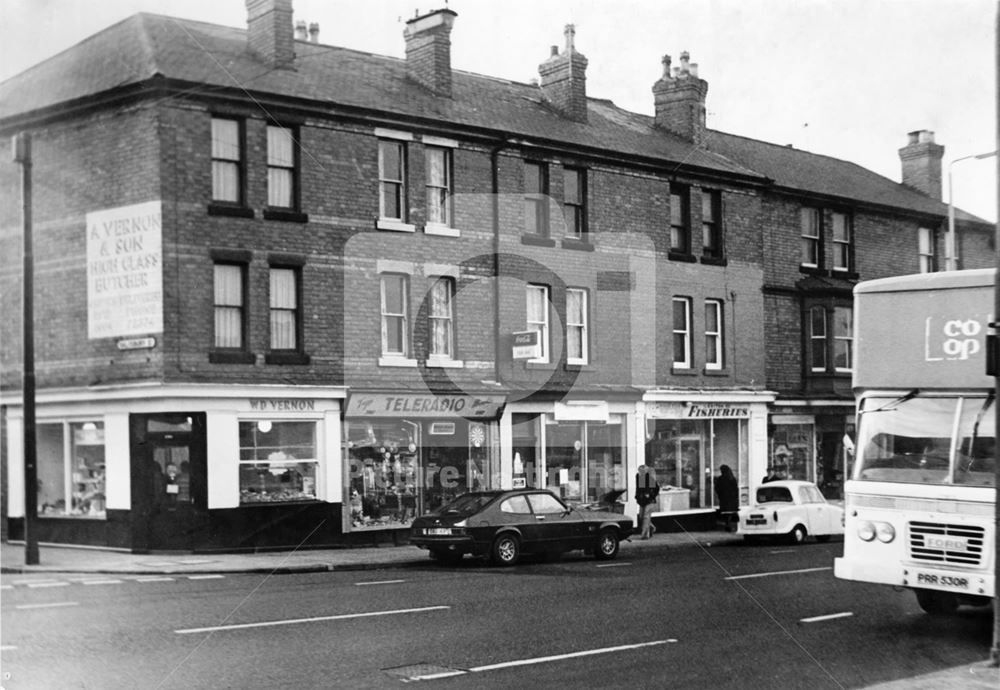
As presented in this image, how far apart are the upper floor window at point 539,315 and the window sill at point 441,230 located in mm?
1531

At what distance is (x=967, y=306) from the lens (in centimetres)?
1086

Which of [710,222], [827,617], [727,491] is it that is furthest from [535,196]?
[727,491]

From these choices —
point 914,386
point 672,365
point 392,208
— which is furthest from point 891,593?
point 392,208

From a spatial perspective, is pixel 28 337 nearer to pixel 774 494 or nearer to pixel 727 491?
pixel 774 494

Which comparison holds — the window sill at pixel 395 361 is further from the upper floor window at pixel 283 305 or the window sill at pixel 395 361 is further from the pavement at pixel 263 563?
the pavement at pixel 263 563

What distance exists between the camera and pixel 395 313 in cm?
1430

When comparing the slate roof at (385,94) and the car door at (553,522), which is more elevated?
the slate roof at (385,94)

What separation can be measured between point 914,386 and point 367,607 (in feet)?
21.4

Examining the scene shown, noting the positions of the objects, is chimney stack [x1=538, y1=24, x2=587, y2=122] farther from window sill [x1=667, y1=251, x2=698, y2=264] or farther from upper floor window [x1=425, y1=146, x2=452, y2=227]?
window sill [x1=667, y1=251, x2=698, y2=264]

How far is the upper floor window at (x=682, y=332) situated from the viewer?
1958 centimetres

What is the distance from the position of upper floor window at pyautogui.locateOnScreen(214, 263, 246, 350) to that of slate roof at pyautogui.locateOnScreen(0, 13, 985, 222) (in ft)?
6.32

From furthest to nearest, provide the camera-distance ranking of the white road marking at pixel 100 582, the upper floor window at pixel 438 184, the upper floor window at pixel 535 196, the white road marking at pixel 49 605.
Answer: the upper floor window at pixel 535 196, the upper floor window at pixel 438 184, the white road marking at pixel 100 582, the white road marking at pixel 49 605

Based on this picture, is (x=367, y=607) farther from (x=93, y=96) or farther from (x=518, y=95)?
(x=518, y=95)

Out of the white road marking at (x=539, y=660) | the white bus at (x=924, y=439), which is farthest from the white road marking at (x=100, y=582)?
the white bus at (x=924, y=439)
